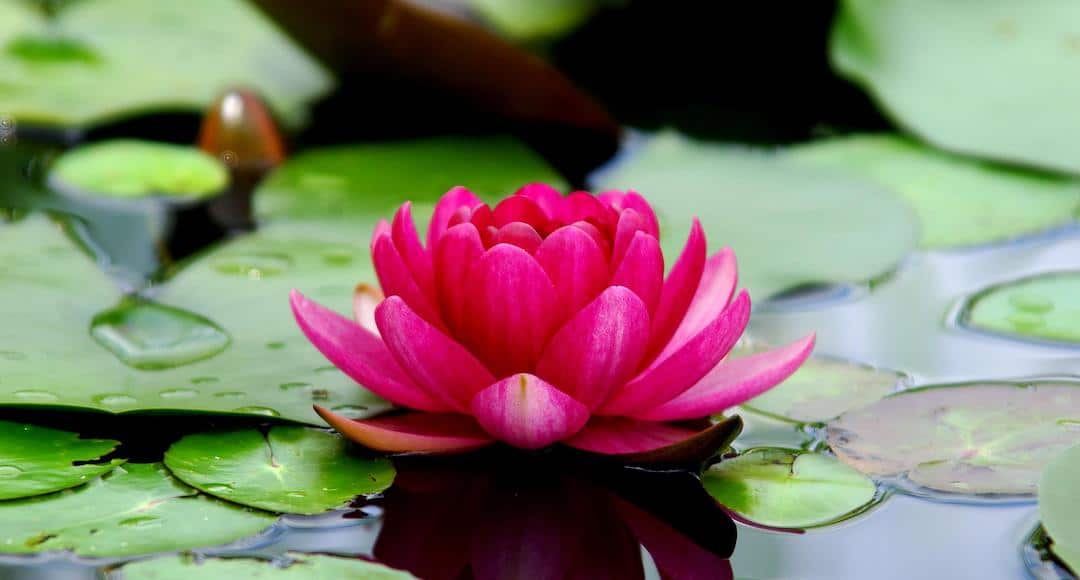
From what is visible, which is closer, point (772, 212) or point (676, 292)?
point (676, 292)

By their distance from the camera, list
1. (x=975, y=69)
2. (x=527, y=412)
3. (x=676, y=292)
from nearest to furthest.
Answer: (x=527, y=412) < (x=676, y=292) < (x=975, y=69)

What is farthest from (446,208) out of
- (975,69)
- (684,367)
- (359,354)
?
(975,69)

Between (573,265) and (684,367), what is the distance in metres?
0.15

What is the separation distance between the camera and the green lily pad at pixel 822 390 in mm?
1326

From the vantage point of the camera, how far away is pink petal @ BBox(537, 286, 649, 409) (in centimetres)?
112

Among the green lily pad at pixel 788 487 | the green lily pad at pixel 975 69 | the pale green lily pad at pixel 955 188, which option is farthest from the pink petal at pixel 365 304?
the green lily pad at pixel 975 69

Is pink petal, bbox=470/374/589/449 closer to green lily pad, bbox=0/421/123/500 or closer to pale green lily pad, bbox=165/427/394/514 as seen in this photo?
pale green lily pad, bbox=165/427/394/514

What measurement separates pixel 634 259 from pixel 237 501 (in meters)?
0.45

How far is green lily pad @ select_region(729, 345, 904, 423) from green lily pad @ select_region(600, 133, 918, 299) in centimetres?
24

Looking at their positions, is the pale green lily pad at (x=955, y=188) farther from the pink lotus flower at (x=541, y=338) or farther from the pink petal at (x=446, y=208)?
the pink petal at (x=446, y=208)

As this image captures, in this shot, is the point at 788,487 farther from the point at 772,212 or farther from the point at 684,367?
the point at 772,212

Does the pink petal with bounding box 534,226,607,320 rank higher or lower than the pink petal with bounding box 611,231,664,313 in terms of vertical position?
lower

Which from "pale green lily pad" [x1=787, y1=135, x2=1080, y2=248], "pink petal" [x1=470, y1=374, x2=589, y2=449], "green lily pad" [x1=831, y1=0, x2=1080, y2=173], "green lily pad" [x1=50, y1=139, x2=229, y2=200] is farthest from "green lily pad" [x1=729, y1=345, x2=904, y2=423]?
"green lily pad" [x1=50, y1=139, x2=229, y2=200]

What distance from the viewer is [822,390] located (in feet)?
4.50
